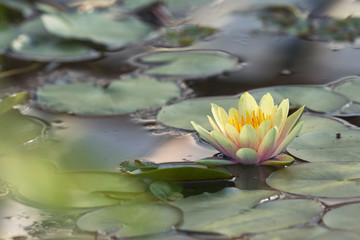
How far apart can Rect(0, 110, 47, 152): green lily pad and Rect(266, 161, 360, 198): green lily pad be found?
2.69ft

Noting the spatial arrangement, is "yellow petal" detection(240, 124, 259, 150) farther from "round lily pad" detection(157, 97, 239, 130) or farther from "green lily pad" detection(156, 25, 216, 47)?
"green lily pad" detection(156, 25, 216, 47)

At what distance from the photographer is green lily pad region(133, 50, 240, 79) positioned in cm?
252

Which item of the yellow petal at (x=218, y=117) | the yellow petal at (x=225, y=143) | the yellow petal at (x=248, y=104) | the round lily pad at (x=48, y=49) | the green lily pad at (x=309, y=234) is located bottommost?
the green lily pad at (x=309, y=234)

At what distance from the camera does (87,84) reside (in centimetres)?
243

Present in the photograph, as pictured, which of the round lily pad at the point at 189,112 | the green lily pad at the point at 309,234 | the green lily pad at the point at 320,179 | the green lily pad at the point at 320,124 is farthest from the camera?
the round lily pad at the point at 189,112

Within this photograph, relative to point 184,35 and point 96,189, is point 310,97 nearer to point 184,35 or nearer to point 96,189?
point 96,189

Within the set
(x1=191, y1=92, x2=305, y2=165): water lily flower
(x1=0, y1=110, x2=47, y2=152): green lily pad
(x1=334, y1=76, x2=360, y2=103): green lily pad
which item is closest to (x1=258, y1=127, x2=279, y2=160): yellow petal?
(x1=191, y1=92, x2=305, y2=165): water lily flower

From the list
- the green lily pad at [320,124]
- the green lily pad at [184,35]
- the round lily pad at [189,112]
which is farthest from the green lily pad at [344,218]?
the green lily pad at [184,35]

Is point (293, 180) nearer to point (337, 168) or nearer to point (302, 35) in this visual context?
point (337, 168)

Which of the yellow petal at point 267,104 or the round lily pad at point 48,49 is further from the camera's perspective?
the round lily pad at point 48,49

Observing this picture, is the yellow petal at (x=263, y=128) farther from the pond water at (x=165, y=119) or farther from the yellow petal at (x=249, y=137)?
the pond water at (x=165, y=119)

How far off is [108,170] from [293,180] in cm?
52

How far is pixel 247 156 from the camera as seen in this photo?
1.62 metres

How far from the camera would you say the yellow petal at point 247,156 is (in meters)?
1.60
